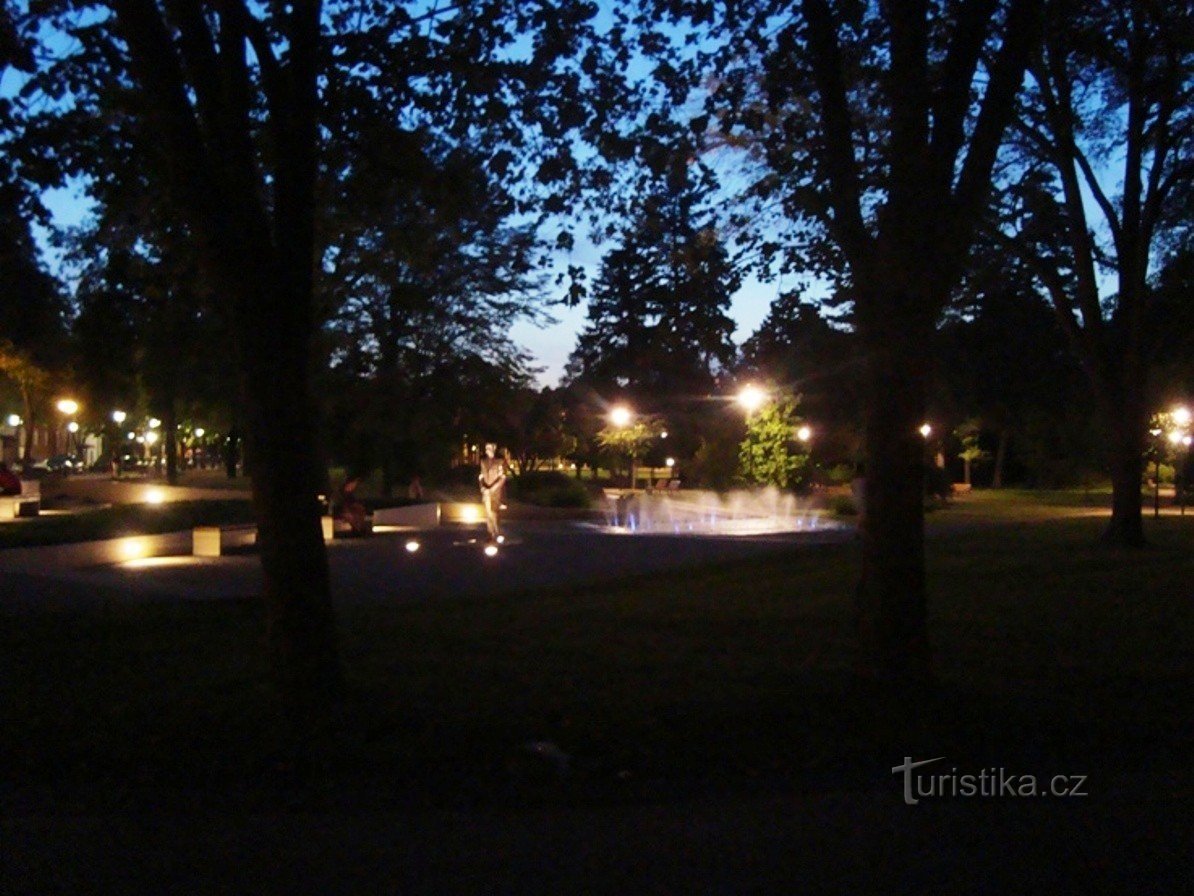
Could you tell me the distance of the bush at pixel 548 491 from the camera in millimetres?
39938

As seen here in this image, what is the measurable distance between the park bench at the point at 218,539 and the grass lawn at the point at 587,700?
7.54 meters

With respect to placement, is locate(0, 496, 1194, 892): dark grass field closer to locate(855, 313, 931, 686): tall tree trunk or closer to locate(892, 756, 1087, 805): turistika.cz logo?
locate(892, 756, 1087, 805): turistika.cz logo

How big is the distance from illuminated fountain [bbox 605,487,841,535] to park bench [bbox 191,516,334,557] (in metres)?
9.25

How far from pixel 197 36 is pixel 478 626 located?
20.7 feet

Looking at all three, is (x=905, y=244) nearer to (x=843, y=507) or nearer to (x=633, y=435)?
(x=843, y=507)

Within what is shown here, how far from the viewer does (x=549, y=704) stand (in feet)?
30.7

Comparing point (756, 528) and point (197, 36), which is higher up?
point (197, 36)

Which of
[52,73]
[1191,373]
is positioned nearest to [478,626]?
[52,73]

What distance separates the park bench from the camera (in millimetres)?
22547

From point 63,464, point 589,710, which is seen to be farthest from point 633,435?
point 589,710

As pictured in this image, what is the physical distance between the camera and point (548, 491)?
136 ft

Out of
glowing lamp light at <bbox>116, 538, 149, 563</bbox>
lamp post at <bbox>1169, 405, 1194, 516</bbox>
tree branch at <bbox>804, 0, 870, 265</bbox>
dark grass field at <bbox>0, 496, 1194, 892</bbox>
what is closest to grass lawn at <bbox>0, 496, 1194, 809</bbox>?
dark grass field at <bbox>0, 496, 1194, 892</bbox>

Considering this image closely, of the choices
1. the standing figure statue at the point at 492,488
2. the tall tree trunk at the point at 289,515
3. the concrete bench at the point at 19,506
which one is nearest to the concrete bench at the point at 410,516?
the standing figure statue at the point at 492,488

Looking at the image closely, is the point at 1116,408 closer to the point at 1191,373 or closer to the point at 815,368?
the point at 815,368
